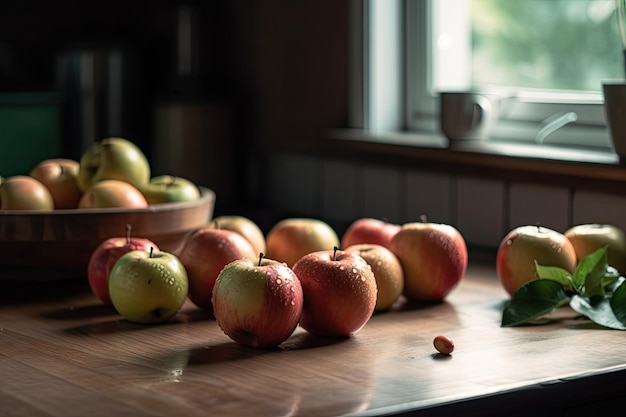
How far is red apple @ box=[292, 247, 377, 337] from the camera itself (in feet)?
3.98

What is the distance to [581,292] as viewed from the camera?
1.32m

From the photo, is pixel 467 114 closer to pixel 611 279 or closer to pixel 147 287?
pixel 611 279

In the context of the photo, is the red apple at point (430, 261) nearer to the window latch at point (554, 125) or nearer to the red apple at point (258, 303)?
the red apple at point (258, 303)

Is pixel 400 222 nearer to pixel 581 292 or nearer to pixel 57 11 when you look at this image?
pixel 581 292

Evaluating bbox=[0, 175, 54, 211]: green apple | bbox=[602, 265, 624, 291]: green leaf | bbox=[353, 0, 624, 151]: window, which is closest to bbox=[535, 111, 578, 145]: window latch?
bbox=[353, 0, 624, 151]: window

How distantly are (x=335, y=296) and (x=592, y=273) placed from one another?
1.10 feet

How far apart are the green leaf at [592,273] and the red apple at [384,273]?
0.23 metres

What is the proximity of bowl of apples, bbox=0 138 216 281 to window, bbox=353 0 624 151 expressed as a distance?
66cm

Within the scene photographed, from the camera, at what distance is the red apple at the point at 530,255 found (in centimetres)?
140

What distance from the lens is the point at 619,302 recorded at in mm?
1273

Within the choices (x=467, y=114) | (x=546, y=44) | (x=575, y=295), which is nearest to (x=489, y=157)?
(x=467, y=114)

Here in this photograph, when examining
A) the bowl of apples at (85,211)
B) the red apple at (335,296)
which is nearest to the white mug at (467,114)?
the bowl of apples at (85,211)

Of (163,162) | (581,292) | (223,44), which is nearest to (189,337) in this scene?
(581,292)

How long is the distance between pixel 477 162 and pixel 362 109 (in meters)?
0.43
